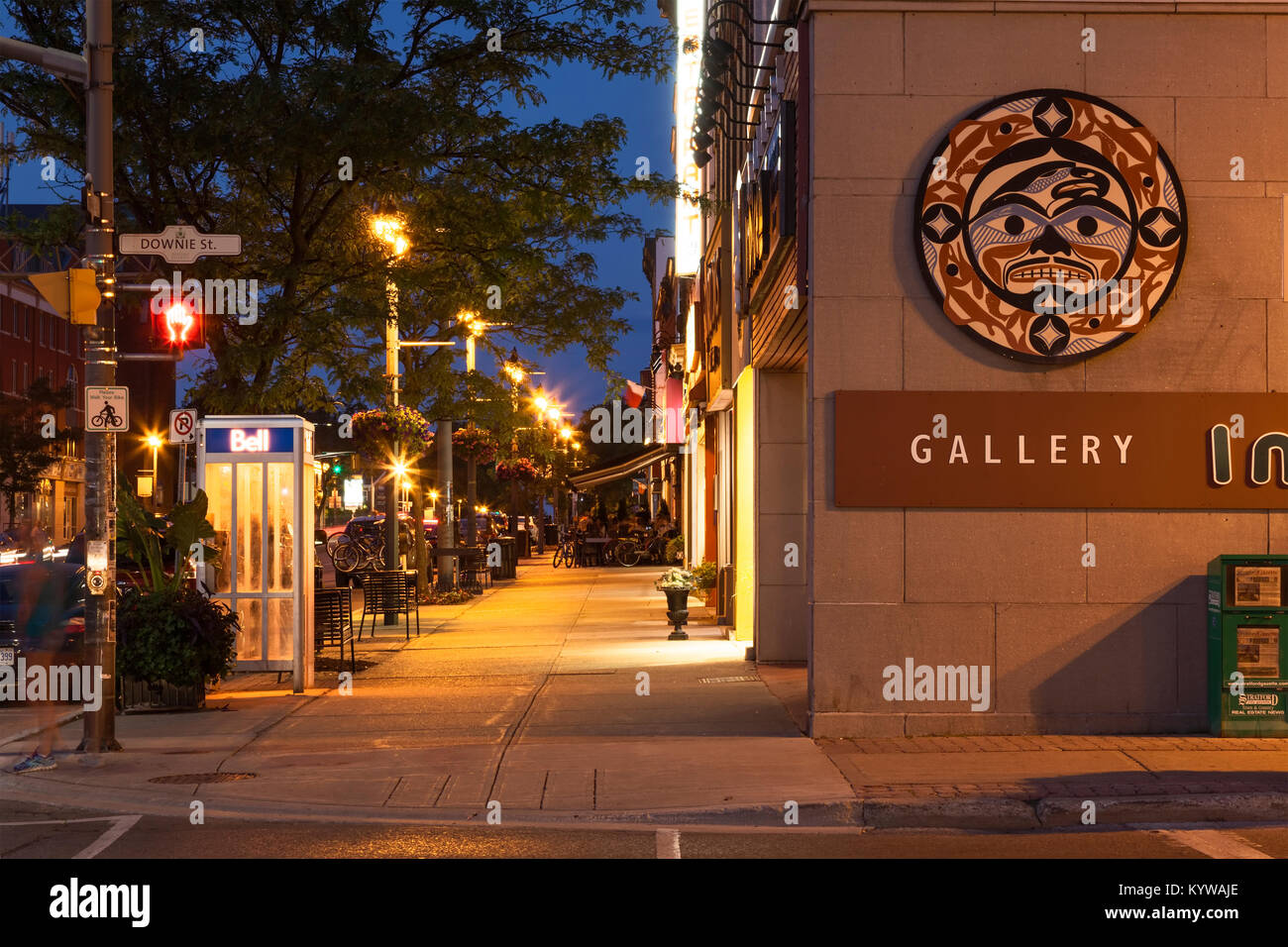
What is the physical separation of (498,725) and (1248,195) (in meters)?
7.67

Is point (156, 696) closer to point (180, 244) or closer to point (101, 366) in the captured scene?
point (101, 366)

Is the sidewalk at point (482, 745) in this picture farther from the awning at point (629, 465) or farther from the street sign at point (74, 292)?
the awning at point (629, 465)

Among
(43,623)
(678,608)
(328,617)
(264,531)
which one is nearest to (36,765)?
(43,623)

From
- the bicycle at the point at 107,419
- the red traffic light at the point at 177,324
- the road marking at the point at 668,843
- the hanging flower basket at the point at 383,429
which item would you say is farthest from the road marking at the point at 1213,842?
the hanging flower basket at the point at 383,429

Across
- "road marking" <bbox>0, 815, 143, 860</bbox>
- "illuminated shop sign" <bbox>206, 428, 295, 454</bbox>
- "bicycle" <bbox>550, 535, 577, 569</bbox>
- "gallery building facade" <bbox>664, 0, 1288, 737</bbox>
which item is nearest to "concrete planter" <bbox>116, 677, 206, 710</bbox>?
"illuminated shop sign" <bbox>206, 428, 295, 454</bbox>

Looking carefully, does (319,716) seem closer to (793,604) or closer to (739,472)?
(793,604)

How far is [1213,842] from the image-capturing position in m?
8.13

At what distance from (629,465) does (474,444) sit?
7991 mm

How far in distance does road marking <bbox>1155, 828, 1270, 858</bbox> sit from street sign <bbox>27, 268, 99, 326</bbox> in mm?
8689

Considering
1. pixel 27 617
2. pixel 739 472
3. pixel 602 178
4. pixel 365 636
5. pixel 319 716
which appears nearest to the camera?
pixel 27 617

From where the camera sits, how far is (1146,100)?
11773 millimetres

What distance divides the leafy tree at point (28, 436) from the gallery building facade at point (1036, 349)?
4661 centimetres

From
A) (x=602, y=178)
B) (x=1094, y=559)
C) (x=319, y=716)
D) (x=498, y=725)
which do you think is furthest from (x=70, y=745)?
(x=602, y=178)

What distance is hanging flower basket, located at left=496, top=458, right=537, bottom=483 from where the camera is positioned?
40.8 meters
